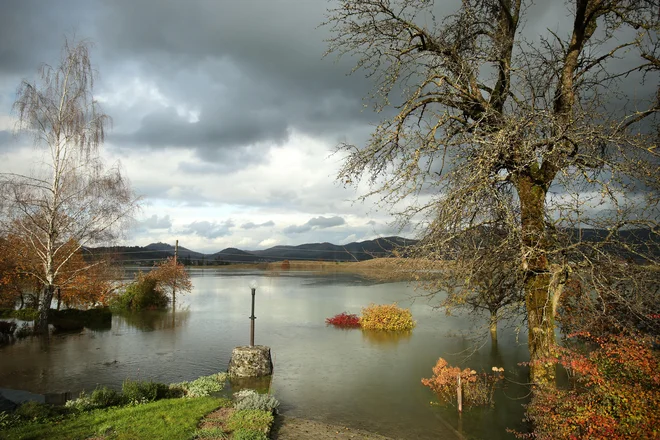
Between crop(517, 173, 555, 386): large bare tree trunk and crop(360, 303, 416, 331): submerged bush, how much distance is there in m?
12.6

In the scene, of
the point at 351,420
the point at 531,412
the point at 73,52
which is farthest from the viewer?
the point at 73,52

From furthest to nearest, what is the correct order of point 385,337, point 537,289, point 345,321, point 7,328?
1. point 345,321
2. point 385,337
3. point 7,328
4. point 537,289

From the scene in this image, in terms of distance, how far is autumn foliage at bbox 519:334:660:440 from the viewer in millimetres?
4863

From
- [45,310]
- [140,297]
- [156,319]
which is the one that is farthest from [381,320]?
[140,297]

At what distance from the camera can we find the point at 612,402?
210 inches

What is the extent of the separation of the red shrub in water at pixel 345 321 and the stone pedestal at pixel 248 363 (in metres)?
9.35

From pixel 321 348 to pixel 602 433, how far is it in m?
10.9

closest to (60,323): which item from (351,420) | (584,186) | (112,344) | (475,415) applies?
(112,344)

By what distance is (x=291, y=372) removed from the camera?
11.8 metres

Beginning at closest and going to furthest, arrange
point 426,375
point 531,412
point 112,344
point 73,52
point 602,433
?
point 602,433, point 531,412, point 426,375, point 112,344, point 73,52

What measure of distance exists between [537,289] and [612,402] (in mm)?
1787

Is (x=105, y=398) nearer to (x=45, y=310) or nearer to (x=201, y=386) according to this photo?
(x=201, y=386)

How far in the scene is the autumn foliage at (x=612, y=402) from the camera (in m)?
4.86

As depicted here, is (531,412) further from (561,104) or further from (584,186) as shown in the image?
(561,104)
